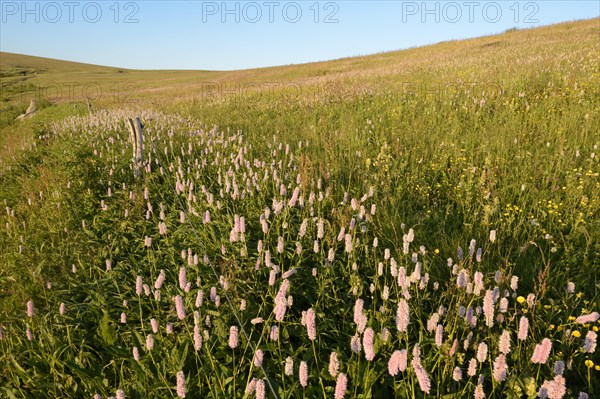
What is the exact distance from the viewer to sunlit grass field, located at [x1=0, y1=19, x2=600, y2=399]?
5.91 feet

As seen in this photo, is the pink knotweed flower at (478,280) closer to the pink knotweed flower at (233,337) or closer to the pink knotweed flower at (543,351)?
the pink knotweed flower at (543,351)

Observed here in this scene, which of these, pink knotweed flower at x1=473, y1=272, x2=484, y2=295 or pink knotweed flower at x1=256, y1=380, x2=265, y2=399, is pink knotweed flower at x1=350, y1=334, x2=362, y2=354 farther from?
pink knotweed flower at x1=473, y1=272, x2=484, y2=295

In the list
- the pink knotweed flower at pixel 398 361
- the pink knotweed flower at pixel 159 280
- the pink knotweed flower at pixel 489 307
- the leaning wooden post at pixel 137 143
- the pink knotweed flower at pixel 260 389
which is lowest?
the pink knotweed flower at pixel 260 389

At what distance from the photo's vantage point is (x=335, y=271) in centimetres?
268

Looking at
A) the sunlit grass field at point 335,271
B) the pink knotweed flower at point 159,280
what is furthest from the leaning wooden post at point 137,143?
the pink knotweed flower at point 159,280

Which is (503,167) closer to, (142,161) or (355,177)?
(355,177)

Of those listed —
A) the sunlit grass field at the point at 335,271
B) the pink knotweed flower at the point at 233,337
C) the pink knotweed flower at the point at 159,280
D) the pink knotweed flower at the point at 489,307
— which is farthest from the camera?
the pink knotweed flower at the point at 159,280

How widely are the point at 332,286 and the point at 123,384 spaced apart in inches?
51.6

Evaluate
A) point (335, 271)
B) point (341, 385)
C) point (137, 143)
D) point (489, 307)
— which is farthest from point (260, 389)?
point (137, 143)

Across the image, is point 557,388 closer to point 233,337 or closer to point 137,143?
point 233,337

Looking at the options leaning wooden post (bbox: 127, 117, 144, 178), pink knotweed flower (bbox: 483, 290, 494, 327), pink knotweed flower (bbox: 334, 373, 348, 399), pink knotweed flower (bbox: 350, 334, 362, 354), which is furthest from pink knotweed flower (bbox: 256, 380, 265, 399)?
leaning wooden post (bbox: 127, 117, 144, 178)

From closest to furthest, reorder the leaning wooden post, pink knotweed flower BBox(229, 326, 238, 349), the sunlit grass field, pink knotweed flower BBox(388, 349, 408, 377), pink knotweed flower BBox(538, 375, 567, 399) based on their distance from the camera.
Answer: pink knotweed flower BBox(538, 375, 567, 399) → pink knotweed flower BBox(388, 349, 408, 377) → pink knotweed flower BBox(229, 326, 238, 349) → the sunlit grass field → the leaning wooden post

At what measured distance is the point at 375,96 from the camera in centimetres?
898

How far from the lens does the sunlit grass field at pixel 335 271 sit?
180cm
